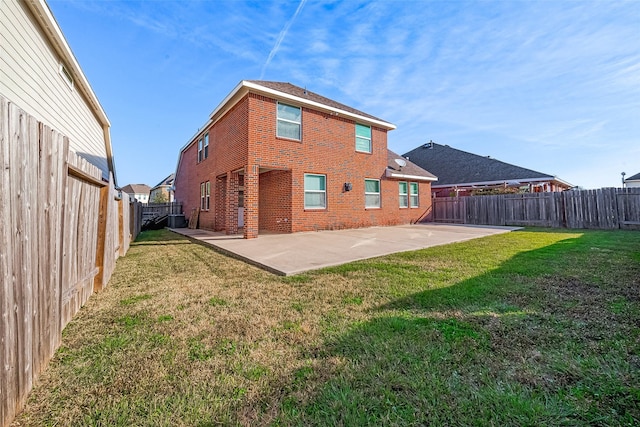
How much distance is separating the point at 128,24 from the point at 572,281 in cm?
1352

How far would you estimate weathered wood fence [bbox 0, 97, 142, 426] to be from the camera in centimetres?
157

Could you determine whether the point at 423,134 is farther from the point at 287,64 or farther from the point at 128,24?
the point at 128,24

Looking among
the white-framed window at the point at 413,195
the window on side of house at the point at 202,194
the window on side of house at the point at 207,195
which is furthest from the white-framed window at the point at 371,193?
the window on side of house at the point at 202,194

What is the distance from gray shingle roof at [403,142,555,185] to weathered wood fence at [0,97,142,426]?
75.4 feet

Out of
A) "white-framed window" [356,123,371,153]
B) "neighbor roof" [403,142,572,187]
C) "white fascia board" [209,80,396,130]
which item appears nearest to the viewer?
"white fascia board" [209,80,396,130]

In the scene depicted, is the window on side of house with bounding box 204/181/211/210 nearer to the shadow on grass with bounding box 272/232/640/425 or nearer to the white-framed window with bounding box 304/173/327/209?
the white-framed window with bounding box 304/173/327/209

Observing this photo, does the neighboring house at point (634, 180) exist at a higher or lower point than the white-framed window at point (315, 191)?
higher

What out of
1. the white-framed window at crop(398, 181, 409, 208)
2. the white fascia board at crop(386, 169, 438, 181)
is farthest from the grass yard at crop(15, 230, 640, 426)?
the white-framed window at crop(398, 181, 409, 208)

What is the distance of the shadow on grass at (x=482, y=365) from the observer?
1.55 m

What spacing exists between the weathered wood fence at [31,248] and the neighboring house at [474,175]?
70.5 ft

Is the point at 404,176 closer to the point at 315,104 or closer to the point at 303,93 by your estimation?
the point at 315,104

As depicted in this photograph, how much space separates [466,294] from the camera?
11.5 feet

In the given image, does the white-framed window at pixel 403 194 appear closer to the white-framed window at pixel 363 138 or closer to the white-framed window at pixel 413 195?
the white-framed window at pixel 413 195

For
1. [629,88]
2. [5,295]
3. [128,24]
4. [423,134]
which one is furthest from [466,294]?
[423,134]
